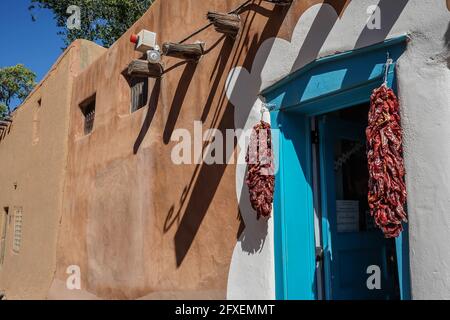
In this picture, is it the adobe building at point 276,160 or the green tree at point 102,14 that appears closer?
the adobe building at point 276,160

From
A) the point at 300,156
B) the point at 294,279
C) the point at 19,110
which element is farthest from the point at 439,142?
the point at 19,110

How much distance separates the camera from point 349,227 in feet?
13.3

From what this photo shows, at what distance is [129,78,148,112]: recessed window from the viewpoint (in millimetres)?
6319

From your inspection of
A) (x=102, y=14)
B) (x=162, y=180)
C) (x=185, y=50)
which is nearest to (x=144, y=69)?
(x=185, y=50)

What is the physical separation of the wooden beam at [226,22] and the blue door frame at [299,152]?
0.84 meters

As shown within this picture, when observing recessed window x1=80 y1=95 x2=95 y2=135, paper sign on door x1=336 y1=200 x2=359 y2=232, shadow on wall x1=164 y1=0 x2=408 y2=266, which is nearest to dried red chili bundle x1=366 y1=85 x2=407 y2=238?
shadow on wall x1=164 y1=0 x2=408 y2=266

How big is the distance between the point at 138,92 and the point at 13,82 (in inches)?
727

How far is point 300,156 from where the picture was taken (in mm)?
3787

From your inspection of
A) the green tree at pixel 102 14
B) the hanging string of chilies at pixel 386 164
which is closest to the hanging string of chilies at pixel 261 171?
the hanging string of chilies at pixel 386 164

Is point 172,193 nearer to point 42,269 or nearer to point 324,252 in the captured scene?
point 324,252

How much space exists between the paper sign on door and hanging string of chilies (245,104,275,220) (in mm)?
789

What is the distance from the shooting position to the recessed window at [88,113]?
845 cm

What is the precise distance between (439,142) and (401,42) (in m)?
0.74
